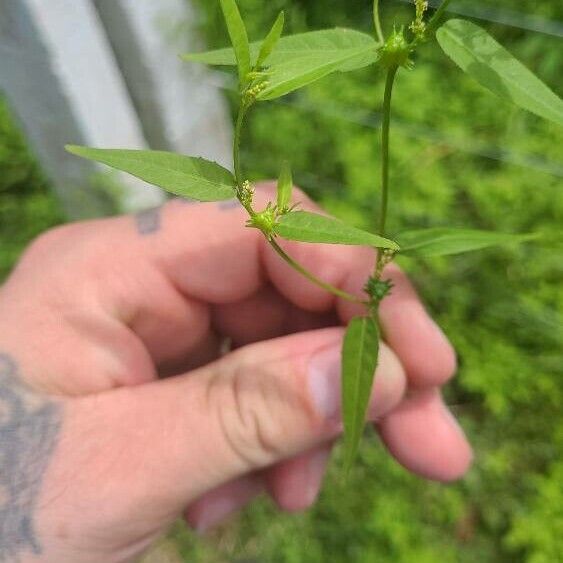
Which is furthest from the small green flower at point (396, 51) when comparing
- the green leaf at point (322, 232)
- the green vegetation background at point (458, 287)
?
the green vegetation background at point (458, 287)

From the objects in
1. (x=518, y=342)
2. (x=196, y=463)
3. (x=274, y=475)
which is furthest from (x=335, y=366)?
(x=518, y=342)

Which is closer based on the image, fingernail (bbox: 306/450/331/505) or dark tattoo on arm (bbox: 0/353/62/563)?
dark tattoo on arm (bbox: 0/353/62/563)

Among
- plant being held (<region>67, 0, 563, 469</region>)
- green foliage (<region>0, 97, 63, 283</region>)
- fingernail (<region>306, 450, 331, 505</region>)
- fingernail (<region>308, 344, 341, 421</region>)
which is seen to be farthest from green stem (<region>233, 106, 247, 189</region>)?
green foliage (<region>0, 97, 63, 283</region>)

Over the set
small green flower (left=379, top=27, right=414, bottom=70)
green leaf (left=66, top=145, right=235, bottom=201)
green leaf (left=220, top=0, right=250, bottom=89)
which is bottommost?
green leaf (left=66, top=145, right=235, bottom=201)

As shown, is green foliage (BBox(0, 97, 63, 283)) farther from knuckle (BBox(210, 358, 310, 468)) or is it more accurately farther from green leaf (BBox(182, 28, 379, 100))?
green leaf (BBox(182, 28, 379, 100))

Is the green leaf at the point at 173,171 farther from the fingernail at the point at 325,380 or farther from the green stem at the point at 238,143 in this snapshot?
the fingernail at the point at 325,380

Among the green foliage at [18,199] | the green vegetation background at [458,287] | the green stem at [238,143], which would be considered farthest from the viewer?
the green foliage at [18,199]
